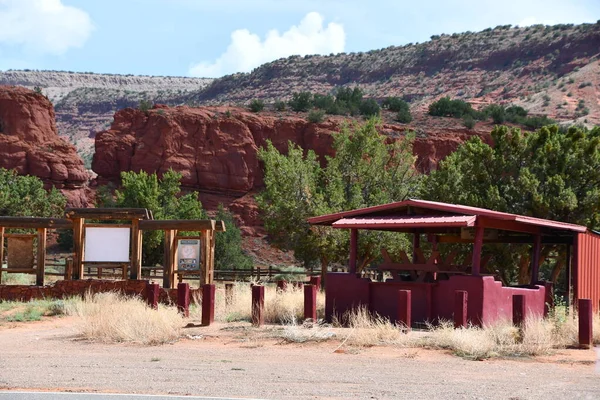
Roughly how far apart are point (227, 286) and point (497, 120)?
60.6 meters

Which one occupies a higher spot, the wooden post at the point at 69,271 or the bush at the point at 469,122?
the bush at the point at 469,122

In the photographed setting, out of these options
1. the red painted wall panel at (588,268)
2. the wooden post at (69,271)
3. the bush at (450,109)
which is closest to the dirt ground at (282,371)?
the red painted wall panel at (588,268)

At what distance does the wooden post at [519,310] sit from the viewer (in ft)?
48.2

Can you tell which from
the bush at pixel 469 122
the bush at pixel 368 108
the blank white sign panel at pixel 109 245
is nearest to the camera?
the blank white sign panel at pixel 109 245

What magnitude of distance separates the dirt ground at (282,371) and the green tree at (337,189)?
14.4m

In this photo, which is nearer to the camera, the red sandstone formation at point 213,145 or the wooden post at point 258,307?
the wooden post at point 258,307

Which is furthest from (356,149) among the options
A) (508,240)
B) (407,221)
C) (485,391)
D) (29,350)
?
(485,391)

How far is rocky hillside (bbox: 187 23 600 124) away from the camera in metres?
96.1

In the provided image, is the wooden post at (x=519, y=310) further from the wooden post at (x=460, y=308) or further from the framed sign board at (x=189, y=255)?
Result: the framed sign board at (x=189, y=255)

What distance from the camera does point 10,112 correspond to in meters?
71.3

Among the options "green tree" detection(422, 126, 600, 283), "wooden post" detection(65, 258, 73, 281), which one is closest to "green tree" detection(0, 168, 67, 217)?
"wooden post" detection(65, 258, 73, 281)

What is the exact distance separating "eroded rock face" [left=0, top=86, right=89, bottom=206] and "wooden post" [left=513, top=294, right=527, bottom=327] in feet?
188

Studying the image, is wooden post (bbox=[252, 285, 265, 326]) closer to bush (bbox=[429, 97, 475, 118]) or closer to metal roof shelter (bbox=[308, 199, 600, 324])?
metal roof shelter (bbox=[308, 199, 600, 324])

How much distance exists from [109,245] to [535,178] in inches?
524
